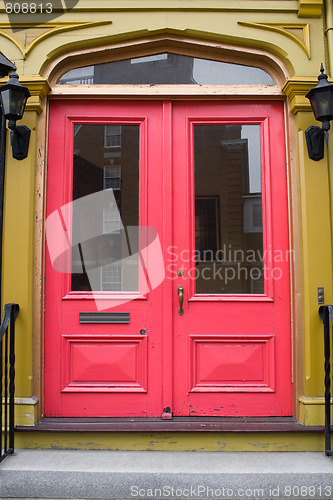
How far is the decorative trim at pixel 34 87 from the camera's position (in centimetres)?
325

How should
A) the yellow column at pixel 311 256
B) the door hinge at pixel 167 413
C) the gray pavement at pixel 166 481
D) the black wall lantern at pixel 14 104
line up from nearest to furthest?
the gray pavement at pixel 166 481, the black wall lantern at pixel 14 104, the yellow column at pixel 311 256, the door hinge at pixel 167 413

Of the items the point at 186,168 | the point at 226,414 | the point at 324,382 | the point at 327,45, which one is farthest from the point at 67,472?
the point at 327,45

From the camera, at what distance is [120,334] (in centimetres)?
330

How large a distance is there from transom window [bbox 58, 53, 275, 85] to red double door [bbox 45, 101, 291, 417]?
0.21 m

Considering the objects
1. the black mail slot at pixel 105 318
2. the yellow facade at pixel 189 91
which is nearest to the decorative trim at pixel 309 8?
the yellow facade at pixel 189 91

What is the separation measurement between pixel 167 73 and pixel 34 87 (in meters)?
1.14

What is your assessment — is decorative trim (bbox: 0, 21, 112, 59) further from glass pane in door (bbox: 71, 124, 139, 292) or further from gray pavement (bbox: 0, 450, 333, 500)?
gray pavement (bbox: 0, 450, 333, 500)

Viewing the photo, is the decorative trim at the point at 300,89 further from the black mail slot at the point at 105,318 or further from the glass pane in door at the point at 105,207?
the black mail slot at the point at 105,318

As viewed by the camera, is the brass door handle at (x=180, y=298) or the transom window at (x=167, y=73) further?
the transom window at (x=167, y=73)

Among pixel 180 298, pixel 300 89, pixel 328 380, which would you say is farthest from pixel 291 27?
pixel 328 380

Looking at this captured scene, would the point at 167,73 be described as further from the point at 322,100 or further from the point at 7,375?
the point at 7,375

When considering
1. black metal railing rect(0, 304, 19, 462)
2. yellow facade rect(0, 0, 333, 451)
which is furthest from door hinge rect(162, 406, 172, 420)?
black metal railing rect(0, 304, 19, 462)

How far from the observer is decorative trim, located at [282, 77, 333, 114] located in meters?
3.24

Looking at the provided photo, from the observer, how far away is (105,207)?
3424 mm
